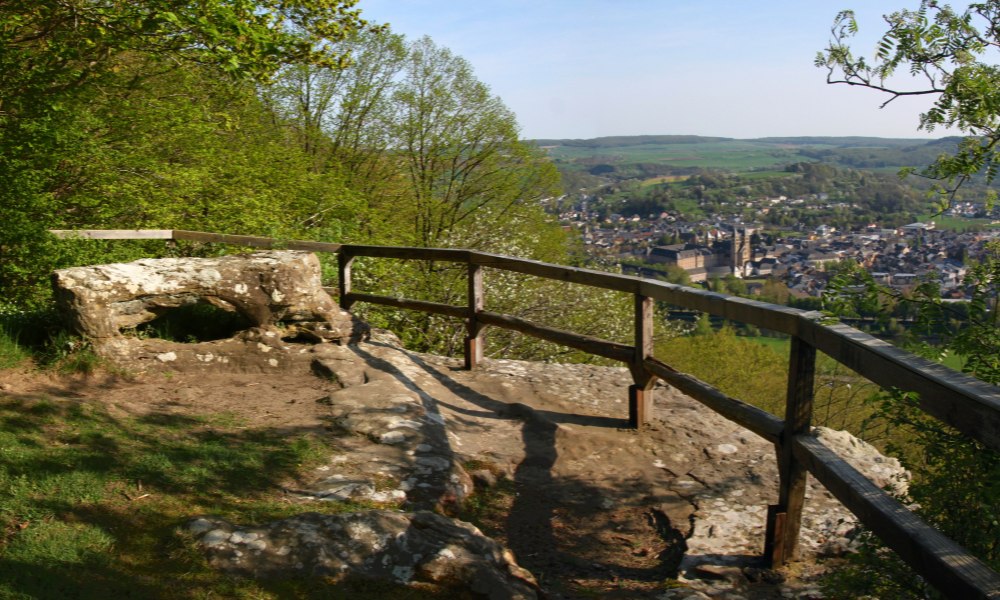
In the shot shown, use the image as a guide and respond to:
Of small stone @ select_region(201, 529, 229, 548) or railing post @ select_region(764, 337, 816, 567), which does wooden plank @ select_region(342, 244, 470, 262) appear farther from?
small stone @ select_region(201, 529, 229, 548)

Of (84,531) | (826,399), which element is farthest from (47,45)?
(826,399)

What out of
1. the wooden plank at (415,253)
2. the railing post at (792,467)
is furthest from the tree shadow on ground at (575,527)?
the wooden plank at (415,253)

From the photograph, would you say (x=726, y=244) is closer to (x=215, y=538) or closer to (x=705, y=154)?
(x=215, y=538)

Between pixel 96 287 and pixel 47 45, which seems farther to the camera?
pixel 47 45

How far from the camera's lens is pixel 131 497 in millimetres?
3938

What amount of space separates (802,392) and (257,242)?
640cm

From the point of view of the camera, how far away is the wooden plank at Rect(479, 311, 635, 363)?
6.38 meters

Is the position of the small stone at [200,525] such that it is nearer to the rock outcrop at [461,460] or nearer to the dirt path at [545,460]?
the rock outcrop at [461,460]

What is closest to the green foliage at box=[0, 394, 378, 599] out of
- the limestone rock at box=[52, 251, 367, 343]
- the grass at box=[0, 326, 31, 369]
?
the grass at box=[0, 326, 31, 369]

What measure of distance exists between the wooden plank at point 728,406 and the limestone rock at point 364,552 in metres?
1.63

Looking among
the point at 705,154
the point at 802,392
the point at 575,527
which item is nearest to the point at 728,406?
the point at 802,392

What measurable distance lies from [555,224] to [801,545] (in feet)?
80.1

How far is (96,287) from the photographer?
624 centimetres

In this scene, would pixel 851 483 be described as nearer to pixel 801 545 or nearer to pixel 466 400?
pixel 801 545
